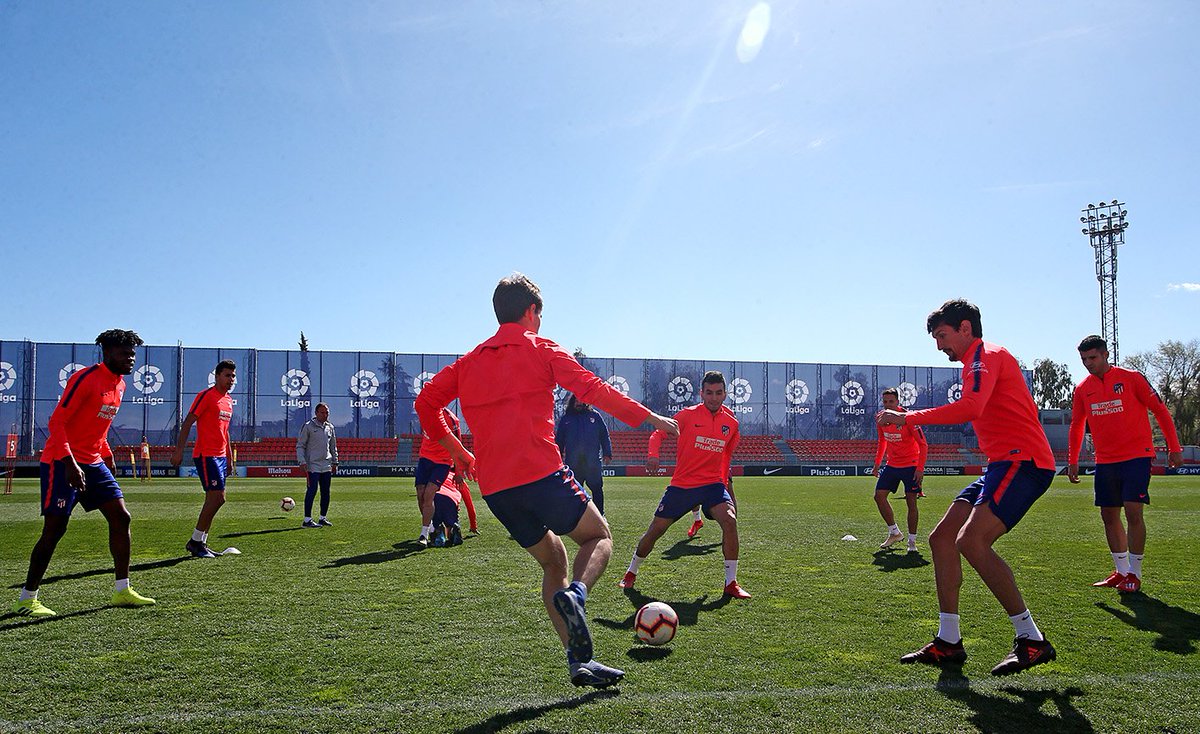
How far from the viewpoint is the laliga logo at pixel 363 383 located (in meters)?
47.9

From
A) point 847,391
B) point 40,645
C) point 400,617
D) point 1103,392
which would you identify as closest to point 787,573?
point 1103,392

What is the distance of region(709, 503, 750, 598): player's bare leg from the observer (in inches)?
274

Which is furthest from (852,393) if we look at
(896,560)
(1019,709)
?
(1019,709)

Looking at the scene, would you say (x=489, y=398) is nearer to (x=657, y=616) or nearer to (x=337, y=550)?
Answer: (x=657, y=616)

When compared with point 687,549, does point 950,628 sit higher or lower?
higher

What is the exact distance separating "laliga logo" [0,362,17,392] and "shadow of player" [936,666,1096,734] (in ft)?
174

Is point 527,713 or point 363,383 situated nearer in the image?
point 527,713

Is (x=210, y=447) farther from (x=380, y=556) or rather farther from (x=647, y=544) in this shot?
(x=647, y=544)

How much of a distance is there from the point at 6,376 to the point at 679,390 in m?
39.3

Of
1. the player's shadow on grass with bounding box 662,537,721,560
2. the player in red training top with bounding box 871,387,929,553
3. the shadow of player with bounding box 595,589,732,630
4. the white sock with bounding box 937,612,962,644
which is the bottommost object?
the player's shadow on grass with bounding box 662,537,721,560

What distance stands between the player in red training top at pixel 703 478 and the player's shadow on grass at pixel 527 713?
10.3ft

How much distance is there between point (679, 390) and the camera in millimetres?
52312

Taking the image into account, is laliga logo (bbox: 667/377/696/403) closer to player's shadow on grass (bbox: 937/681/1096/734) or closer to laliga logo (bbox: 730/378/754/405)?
laliga logo (bbox: 730/378/754/405)

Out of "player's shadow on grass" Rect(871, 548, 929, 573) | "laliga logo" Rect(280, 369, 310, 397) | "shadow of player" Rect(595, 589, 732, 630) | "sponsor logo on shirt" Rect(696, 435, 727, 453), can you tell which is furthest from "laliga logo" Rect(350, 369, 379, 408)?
"shadow of player" Rect(595, 589, 732, 630)
